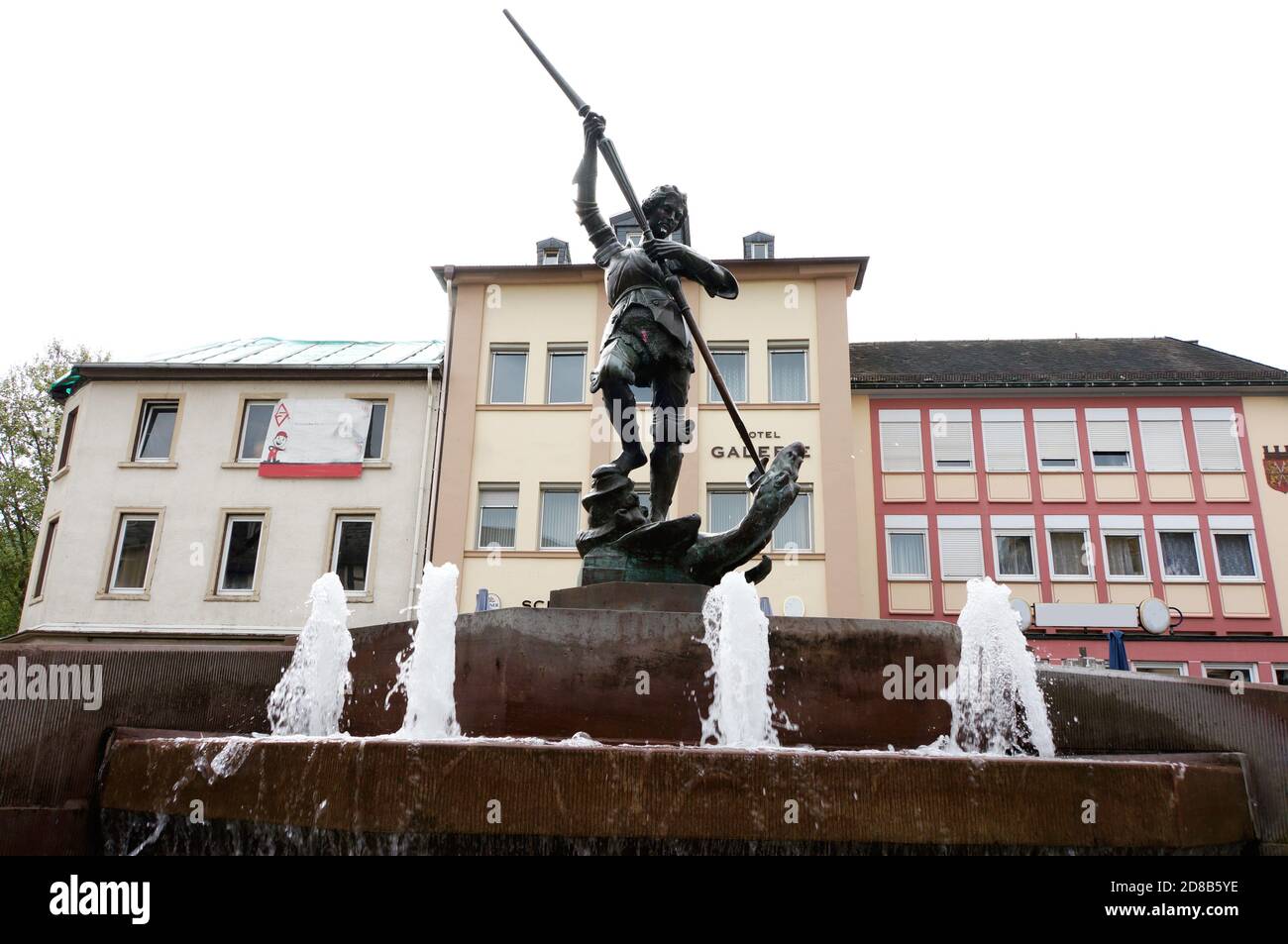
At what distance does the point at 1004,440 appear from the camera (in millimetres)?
23641

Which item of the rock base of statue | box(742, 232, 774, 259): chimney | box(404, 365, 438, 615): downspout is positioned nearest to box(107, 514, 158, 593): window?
box(404, 365, 438, 615): downspout

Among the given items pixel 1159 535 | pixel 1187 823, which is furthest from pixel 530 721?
pixel 1159 535

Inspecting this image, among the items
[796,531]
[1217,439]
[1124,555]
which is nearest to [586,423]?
[796,531]

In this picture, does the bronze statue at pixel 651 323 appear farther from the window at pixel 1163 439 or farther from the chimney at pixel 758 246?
the window at pixel 1163 439

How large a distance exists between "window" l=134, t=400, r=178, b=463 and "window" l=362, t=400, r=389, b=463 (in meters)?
4.87

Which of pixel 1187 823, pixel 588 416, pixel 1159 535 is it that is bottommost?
pixel 1187 823

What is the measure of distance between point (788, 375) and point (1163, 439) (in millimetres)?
10063

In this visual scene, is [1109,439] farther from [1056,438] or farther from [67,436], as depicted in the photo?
[67,436]

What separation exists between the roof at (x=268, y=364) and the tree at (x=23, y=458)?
18.5 ft
